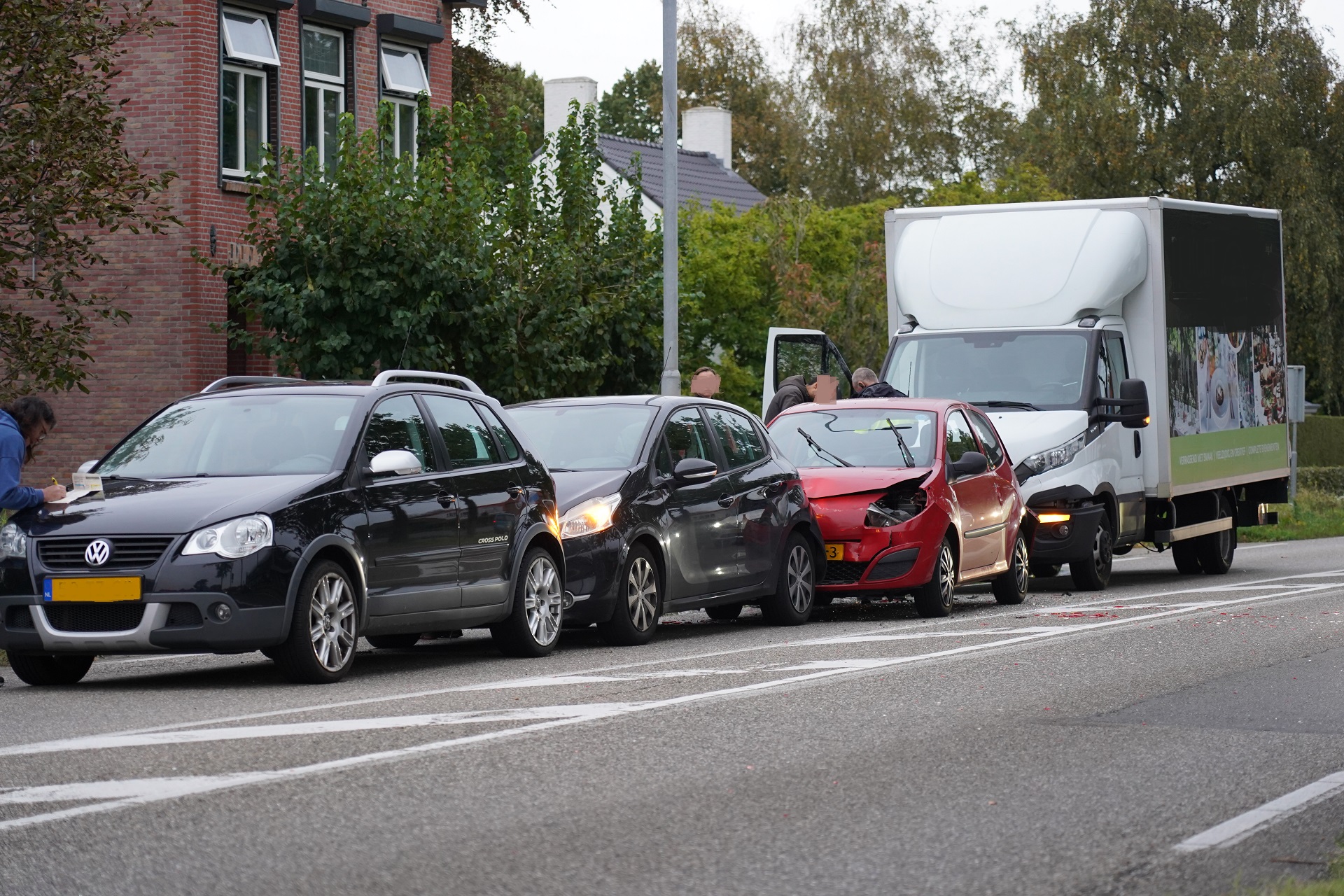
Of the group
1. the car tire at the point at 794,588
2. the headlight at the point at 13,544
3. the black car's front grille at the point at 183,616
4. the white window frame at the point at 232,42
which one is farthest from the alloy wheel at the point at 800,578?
the white window frame at the point at 232,42

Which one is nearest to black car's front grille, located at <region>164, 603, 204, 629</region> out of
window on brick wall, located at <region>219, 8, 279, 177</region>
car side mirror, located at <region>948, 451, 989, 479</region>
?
car side mirror, located at <region>948, 451, 989, 479</region>

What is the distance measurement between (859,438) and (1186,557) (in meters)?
7.06

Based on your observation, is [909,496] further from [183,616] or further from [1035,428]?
[183,616]

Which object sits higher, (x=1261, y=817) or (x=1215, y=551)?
(x=1215, y=551)

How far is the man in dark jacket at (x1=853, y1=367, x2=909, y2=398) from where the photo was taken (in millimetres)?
17797

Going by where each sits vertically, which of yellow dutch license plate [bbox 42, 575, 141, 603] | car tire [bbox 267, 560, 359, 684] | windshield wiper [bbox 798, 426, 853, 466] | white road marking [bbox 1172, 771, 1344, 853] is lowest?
white road marking [bbox 1172, 771, 1344, 853]

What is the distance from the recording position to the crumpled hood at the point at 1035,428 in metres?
17.8

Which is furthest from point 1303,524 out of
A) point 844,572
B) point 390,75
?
point 844,572

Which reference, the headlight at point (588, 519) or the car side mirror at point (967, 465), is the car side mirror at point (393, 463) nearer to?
the headlight at point (588, 519)

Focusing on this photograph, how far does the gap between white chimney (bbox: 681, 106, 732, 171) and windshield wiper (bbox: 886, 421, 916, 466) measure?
1611 inches

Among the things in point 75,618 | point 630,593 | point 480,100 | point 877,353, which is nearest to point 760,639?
point 630,593

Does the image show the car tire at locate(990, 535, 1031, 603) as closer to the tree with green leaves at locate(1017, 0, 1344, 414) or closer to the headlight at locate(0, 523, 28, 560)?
the headlight at locate(0, 523, 28, 560)

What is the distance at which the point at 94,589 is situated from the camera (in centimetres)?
1020

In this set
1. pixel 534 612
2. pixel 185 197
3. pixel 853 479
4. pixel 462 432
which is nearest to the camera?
pixel 462 432
